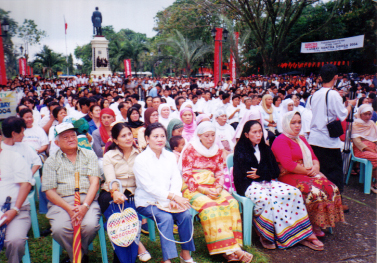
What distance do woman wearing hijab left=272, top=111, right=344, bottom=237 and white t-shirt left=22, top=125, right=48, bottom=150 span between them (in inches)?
131

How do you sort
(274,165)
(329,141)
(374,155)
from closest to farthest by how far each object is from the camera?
(274,165) → (329,141) → (374,155)

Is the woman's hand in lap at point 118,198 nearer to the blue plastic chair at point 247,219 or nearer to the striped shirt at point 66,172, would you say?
the striped shirt at point 66,172

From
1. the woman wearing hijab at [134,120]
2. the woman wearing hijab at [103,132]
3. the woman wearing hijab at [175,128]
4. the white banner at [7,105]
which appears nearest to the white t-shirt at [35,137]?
the woman wearing hijab at [103,132]

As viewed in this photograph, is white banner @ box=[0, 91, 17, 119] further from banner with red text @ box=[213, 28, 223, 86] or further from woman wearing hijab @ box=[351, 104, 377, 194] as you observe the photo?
banner with red text @ box=[213, 28, 223, 86]

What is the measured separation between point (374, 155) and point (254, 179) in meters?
2.48

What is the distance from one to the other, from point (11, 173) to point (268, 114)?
4.96 metres

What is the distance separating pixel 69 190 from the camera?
2758 millimetres

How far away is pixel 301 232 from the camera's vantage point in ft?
10.2

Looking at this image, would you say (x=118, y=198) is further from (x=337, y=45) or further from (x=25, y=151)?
(x=337, y=45)

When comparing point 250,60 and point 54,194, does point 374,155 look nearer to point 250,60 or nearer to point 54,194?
point 54,194

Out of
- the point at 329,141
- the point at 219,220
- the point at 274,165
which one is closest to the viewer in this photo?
the point at 219,220

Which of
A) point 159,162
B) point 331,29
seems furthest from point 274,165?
point 331,29

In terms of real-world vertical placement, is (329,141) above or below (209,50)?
below

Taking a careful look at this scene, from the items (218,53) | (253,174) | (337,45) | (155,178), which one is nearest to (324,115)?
(253,174)
